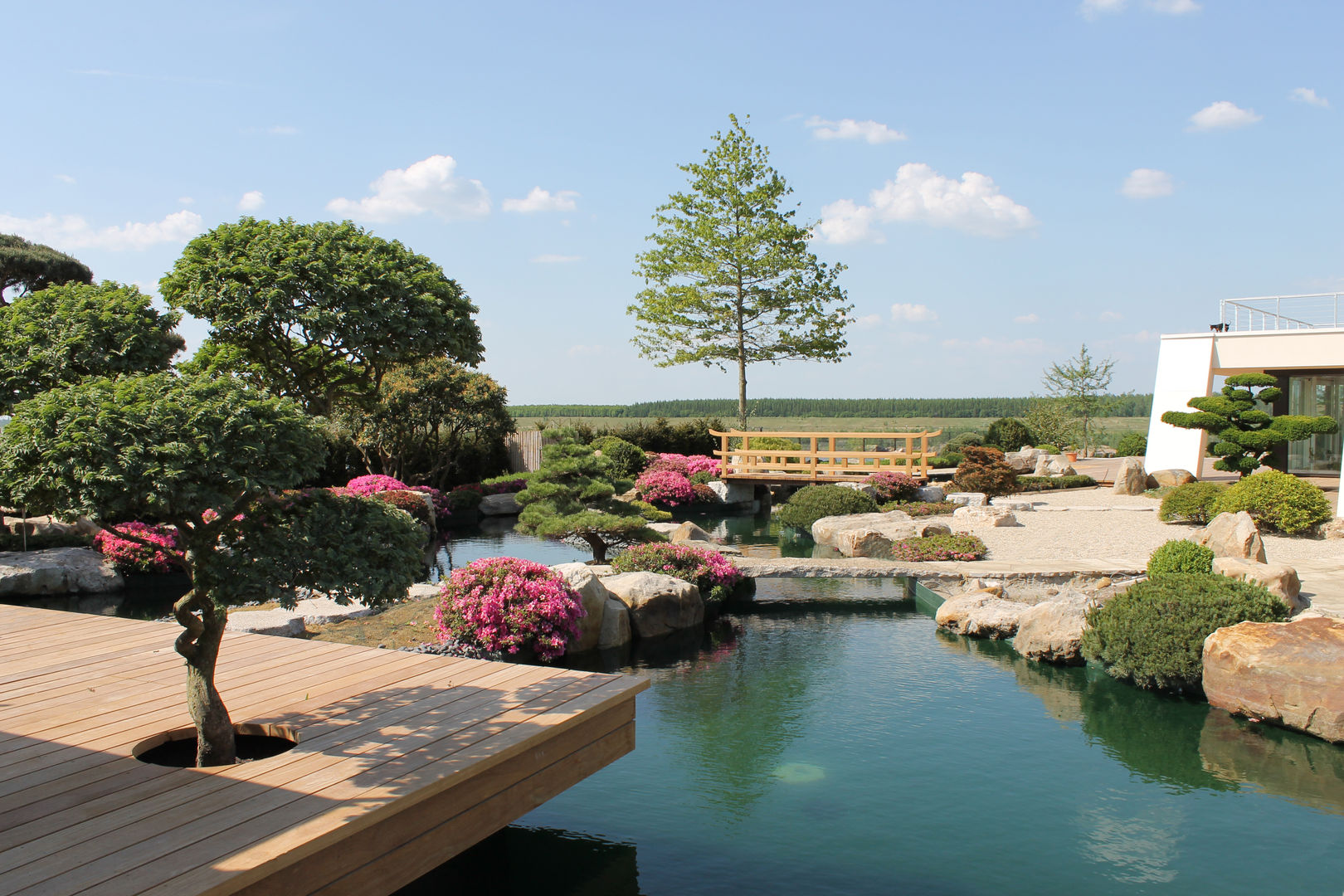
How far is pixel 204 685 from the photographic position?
13.1 ft

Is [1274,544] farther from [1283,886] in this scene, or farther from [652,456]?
[652,456]

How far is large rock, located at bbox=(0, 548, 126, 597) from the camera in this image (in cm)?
1123

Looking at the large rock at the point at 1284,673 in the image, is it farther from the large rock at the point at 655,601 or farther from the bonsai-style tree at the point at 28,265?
the bonsai-style tree at the point at 28,265

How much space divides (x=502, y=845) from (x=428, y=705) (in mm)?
1007

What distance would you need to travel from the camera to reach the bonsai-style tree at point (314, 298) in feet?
22.4

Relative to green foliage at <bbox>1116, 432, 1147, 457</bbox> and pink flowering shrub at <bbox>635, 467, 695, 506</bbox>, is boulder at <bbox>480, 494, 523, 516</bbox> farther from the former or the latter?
green foliage at <bbox>1116, 432, 1147, 457</bbox>

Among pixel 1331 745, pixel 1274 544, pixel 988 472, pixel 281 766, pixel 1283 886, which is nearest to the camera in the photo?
pixel 281 766

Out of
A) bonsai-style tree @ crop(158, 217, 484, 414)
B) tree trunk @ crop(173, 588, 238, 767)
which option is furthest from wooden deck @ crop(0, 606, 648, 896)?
bonsai-style tree @ crop(158, 217, 484, 414)

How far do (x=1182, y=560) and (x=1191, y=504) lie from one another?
7.05 m

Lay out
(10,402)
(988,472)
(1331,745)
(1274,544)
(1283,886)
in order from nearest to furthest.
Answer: (1283,886)
(10,402)
(1331,745)
(1274,544)
(988,472)

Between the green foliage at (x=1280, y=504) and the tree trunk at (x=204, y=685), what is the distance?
1419 cm

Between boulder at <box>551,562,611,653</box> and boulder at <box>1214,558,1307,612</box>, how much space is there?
5871 mm

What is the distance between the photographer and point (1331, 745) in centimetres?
623

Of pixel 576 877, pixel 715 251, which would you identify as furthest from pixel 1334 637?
pixel 715 251
